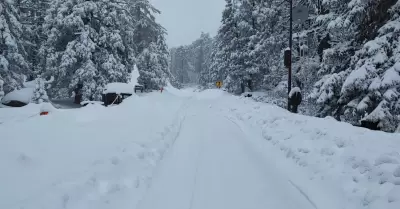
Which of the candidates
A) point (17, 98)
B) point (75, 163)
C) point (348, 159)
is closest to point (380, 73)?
point (348, 159)

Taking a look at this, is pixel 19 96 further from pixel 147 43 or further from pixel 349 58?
pixel 349 58

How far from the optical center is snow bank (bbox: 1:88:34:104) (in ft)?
63.5

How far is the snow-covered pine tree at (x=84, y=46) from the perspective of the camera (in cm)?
2102

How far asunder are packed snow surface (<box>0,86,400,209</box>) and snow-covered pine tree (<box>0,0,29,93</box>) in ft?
44.5

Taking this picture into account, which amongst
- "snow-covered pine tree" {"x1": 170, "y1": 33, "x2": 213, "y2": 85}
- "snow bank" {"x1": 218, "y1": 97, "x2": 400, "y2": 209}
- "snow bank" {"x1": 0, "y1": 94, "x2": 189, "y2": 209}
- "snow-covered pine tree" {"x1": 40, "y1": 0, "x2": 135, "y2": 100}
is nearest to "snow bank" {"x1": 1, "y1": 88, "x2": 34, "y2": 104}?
"snow-covered pine tree" {"x1": 40, "y1": 0, "x2": 135, "y2": 100}

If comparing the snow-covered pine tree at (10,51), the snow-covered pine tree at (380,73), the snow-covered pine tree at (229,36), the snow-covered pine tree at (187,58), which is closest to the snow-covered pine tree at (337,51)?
the snow-covered pine tree at (380,73)

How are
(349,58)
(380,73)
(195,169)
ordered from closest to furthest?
(195,169) < (380,73) < (349,58)

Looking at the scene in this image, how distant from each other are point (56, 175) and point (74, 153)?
1.37m

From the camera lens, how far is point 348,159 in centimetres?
547

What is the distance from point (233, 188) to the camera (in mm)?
5422

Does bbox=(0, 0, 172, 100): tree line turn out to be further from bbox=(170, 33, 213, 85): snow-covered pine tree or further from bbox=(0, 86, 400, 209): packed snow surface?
bbox=(170, 33, 213, 85): snow-covered pine tree

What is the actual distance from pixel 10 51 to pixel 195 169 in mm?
19829

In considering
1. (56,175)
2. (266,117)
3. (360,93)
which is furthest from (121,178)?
(360,93)

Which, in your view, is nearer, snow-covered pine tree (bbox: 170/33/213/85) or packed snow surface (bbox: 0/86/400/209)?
packed snow surface (bbox: 0/86/400/209)
